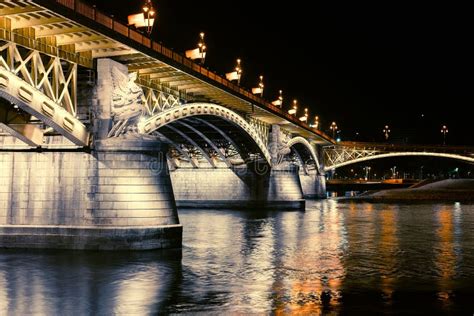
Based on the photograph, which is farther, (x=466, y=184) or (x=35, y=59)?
(x=466, y=184)

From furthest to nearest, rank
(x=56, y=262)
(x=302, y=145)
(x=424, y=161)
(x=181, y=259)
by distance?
(x=424, y=161)
(x=302, y=145)
(x=181, y=259)
(x=56, y=262)

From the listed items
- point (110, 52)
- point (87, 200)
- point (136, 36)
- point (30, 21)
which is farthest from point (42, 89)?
point (136, 36)

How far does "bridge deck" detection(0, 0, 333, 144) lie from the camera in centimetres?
2397

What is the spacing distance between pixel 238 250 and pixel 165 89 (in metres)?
13.5

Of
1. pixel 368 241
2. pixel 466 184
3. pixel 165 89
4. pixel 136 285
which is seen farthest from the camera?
pixel 466 184

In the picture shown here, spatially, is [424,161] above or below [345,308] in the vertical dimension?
above

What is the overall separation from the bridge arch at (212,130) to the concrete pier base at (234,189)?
181 centimetres

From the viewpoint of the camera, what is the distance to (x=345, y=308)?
17.1 metres

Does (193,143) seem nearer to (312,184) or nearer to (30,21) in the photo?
(30,21)

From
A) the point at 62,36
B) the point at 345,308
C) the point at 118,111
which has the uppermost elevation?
the point at 62,36

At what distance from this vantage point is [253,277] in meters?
22.4

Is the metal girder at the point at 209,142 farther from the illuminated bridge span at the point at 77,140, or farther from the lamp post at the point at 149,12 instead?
the illuminated bridge span at the point at 77,140

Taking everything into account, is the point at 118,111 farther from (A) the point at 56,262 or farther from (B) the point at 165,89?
(B) the point at 165,89

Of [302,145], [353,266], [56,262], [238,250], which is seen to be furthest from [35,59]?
[302,145]
